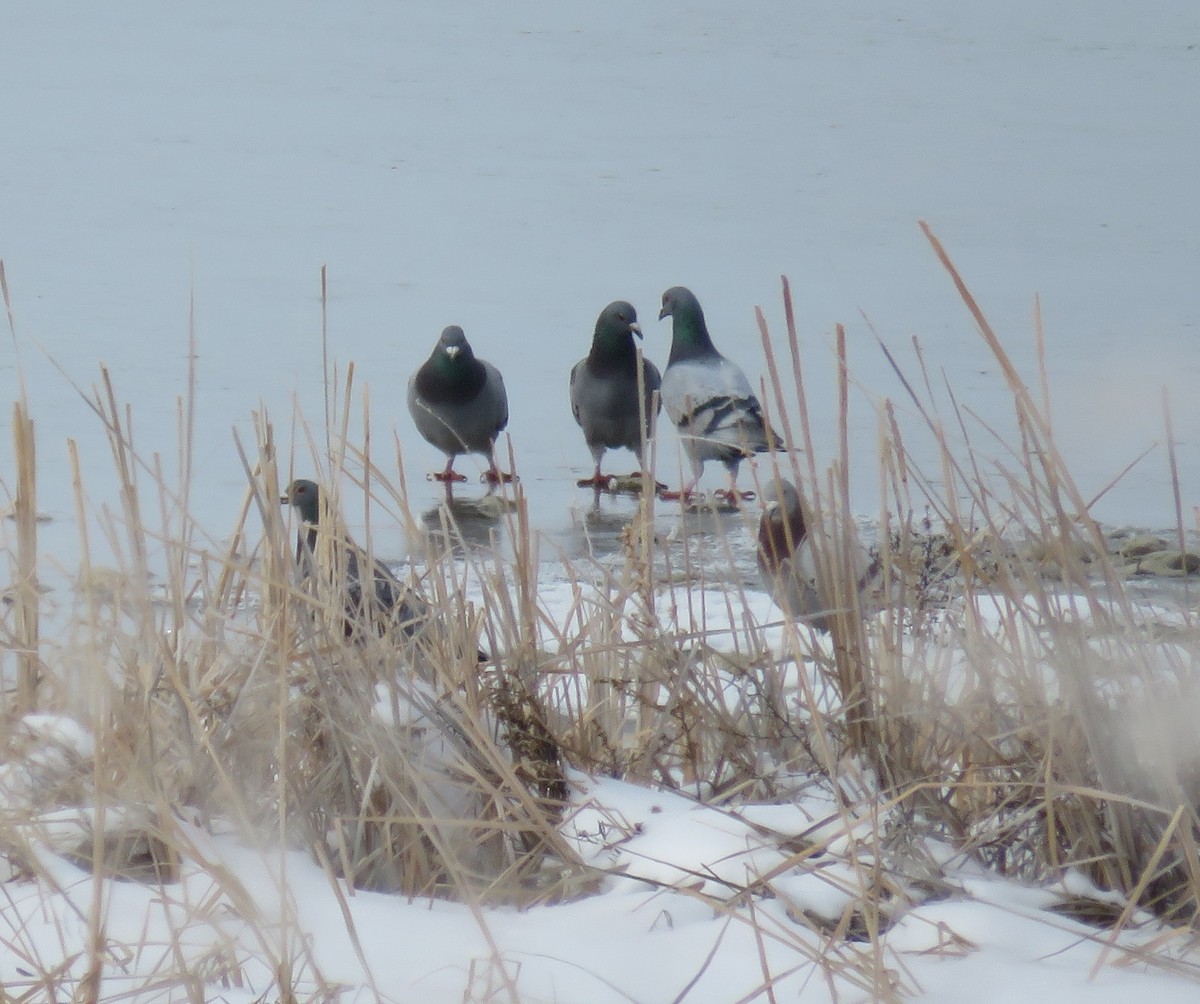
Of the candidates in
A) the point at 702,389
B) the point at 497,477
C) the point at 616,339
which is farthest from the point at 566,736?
the point at 616,339

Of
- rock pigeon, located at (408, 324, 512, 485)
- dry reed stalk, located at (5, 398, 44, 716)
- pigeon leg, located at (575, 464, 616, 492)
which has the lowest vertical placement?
pigeon leg, located at (575, 464, 616, 492)

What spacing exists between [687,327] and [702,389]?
852 mm

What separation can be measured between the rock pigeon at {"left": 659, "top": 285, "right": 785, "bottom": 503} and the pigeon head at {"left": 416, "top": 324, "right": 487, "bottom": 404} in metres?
0.91

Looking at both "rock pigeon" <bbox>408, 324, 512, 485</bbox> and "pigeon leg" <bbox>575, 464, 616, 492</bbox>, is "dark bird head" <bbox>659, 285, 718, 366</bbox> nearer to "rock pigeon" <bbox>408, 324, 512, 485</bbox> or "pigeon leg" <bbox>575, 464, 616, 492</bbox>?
"rock pigeon" <bbox>408, 324, 512, 485</bbox>

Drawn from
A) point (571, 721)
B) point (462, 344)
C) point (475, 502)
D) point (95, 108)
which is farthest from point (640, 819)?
point (95, 108)

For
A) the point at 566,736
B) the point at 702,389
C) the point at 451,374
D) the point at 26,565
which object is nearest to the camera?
the point at 566,736

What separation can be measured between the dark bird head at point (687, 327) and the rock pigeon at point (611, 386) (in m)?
0.26

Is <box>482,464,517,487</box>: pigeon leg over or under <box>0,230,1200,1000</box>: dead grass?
over

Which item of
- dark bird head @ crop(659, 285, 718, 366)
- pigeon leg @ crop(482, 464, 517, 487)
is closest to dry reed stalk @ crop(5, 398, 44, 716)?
pigeon leg @ crop(482, 464, 517, 487)

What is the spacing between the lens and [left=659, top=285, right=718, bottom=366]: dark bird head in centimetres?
881

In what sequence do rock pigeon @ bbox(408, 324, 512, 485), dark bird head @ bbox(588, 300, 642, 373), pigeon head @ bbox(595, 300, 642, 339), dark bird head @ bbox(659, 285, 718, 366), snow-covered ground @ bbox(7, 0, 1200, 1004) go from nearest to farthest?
snow-covered ground @ bbox(7, 0, 1200, 1004)
rock pigeon @ bbox(408, 324, 512, 485)
dark bird head @ bbox(588, 300, 642, 373)
pigeon head @ bbox(595, 300, 642, 339)
dark bird head @ bbox(659, 285, 718, 366)

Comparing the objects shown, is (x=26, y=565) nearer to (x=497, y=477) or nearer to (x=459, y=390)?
(x=497, y=477)

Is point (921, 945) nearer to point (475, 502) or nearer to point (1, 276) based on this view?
point (1, 276)

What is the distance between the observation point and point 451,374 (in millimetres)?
7938
